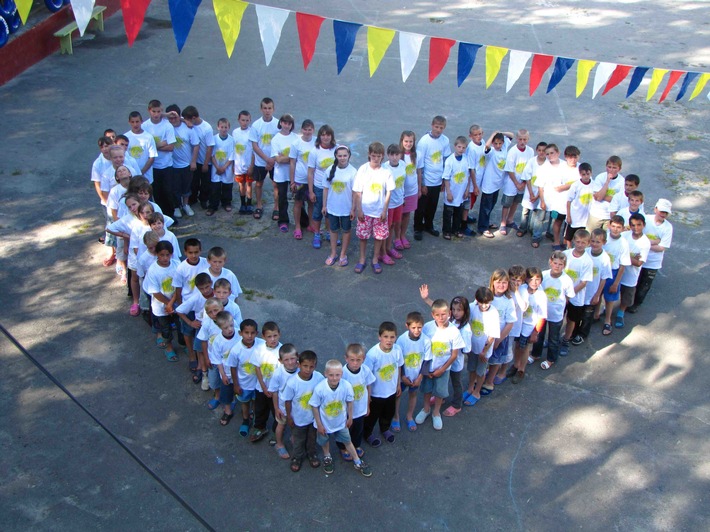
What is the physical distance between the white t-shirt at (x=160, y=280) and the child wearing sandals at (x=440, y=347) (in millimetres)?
2456

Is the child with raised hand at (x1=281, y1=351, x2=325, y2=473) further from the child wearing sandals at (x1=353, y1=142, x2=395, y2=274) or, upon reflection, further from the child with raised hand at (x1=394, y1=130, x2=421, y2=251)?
the child with raised hand at (x1=394, y1=130, x2=421, y2=251)

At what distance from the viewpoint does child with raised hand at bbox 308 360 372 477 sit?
533cm

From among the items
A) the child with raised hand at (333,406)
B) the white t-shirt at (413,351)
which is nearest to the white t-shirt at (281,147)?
the white t-shirt at (413,351)

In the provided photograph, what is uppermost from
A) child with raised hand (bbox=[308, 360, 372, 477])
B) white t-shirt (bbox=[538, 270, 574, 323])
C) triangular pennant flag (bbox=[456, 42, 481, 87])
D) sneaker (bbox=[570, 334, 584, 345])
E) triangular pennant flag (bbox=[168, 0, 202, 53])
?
triangular pennant flag (bbox=[168, 0, 202, 53])

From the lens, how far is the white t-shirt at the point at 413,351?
19.3 ft

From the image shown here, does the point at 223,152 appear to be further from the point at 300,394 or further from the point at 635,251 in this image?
the point at 635,251

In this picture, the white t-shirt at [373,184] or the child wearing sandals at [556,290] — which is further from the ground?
the white t-shirt at [373,184]

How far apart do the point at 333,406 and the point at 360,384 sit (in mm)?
292

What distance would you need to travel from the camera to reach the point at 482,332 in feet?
20.4

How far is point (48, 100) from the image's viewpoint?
1226 cm

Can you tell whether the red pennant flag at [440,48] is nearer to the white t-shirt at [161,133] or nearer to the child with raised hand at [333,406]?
the white t-shirt at [161,133]

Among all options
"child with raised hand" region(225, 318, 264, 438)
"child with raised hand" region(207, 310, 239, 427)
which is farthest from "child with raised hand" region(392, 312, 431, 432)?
"child with raised hand" region(207, 310, 239, 427)

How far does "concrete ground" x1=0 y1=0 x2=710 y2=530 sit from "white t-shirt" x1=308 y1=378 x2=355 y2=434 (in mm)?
583

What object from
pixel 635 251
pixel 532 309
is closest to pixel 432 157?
pixel 635 251
